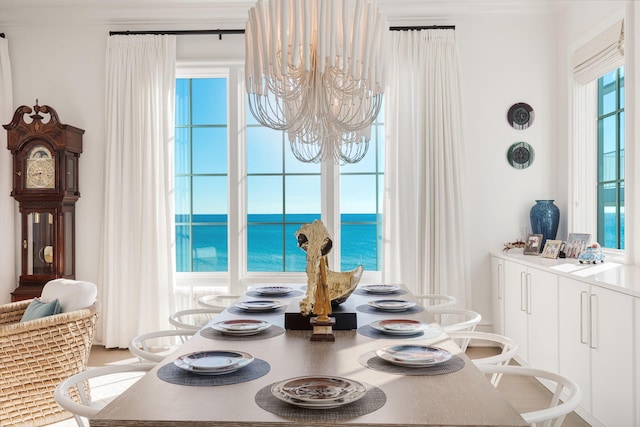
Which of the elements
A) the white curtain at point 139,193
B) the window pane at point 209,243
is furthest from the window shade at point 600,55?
the white curtain at point 139,193

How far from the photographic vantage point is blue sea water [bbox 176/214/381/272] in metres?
4.99

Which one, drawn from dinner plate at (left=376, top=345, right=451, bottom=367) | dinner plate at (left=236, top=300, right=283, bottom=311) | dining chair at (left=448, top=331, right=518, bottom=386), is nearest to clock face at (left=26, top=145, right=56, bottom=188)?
dinner plate at (left=236, top=300, right=283, bottom=311)

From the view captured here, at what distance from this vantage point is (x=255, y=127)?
511 cm

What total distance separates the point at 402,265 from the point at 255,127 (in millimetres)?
1791

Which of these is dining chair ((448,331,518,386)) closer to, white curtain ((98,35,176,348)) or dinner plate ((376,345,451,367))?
dinner plate ((376,345,451,367))

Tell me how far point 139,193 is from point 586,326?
140 inches

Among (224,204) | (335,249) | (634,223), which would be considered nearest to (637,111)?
(634,223)

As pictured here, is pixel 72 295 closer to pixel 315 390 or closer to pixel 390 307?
pixel 390 307

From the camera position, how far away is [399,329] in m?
2.22

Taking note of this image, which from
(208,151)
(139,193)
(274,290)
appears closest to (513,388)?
(274,290)

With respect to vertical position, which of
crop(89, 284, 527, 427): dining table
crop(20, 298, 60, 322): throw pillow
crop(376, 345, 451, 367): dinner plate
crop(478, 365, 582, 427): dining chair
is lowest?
crop(20, 298, 60, 322): throw pillow

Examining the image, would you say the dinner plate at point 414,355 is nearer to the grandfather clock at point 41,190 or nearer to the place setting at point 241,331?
the place setting at point 241,331

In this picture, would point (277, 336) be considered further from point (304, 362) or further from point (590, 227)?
point (590, 227)

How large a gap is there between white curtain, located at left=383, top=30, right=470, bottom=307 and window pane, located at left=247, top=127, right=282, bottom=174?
1.01m
